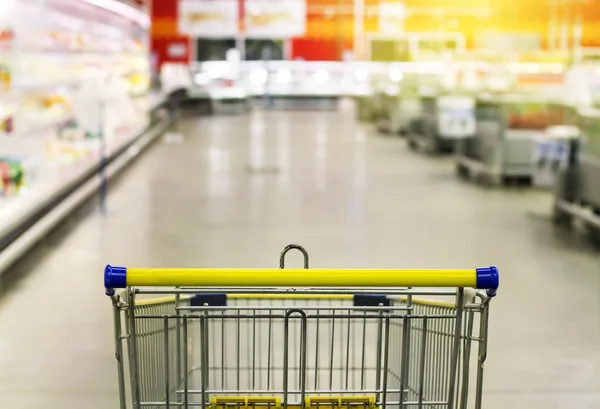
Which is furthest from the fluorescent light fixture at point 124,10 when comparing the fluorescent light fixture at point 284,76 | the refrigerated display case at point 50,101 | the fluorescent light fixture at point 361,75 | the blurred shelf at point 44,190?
the fluorescent light fixture at point 361,75

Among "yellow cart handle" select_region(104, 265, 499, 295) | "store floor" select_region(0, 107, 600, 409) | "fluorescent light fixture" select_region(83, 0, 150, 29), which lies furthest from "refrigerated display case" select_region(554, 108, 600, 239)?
"fluorescent light fixture" select_region(83, 0, 150, 29)

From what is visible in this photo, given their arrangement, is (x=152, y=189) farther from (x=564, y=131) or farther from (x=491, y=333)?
(x=491, y=333)

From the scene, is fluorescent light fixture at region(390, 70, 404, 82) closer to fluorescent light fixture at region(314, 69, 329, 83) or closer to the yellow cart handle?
fluorescent light fixture at region(314, 69, 329, 83)

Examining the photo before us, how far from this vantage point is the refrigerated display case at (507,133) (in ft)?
33.1

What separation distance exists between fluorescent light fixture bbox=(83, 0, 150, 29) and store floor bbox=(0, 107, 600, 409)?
2131 millimetres

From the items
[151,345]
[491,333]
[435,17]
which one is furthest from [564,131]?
[435,17]

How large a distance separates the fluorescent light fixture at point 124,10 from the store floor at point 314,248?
2131 millimetres

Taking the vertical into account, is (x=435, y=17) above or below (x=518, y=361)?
above

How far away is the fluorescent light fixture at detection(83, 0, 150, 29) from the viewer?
35.3 ft

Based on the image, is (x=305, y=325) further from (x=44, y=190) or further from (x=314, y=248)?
(x=44, y=190)

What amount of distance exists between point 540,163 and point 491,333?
19.7 feet

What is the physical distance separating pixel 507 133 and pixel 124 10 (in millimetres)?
6039

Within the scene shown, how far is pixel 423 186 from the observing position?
401 inches

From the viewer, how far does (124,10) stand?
42.1 ft
